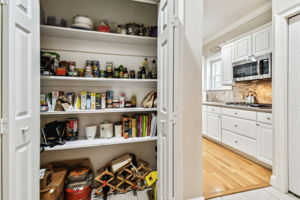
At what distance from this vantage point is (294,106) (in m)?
1.67

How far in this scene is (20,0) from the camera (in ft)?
3.28

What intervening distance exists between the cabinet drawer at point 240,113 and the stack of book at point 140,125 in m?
1.87

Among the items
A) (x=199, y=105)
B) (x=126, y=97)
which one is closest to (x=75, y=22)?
(x=126, y=97)

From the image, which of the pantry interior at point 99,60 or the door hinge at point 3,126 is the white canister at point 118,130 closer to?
the pantry interior at point 99,60

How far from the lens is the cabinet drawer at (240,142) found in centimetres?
257

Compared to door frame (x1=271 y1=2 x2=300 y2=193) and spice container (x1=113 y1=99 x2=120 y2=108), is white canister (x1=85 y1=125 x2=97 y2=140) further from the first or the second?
door frame (x1=271 y1=2 x2=300 y2=193)

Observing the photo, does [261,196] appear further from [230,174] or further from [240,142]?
[240,142]

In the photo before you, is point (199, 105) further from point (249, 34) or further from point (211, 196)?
point (249, 34)

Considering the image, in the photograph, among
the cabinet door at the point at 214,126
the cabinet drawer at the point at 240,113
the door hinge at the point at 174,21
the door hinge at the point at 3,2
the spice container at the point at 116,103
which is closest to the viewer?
the door hinge at the point at 3,2

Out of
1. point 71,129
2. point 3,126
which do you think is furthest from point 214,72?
point 3,126

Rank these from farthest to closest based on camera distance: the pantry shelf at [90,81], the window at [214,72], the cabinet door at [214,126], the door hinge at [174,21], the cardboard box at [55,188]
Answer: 1. the window at [214,72]
2. the cabinet door at [214,126]
3. the pantry shelf at [90,81]
4. the cardboard box at [55,188]
5. the door hinge at [174,21]

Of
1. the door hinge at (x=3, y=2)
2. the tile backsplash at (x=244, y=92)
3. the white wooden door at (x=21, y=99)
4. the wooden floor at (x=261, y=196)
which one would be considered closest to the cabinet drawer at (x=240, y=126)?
the tile backsplash at (x=244, y=92)

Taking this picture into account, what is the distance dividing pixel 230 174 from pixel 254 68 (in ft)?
6.78

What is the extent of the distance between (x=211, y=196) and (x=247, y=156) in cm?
151
